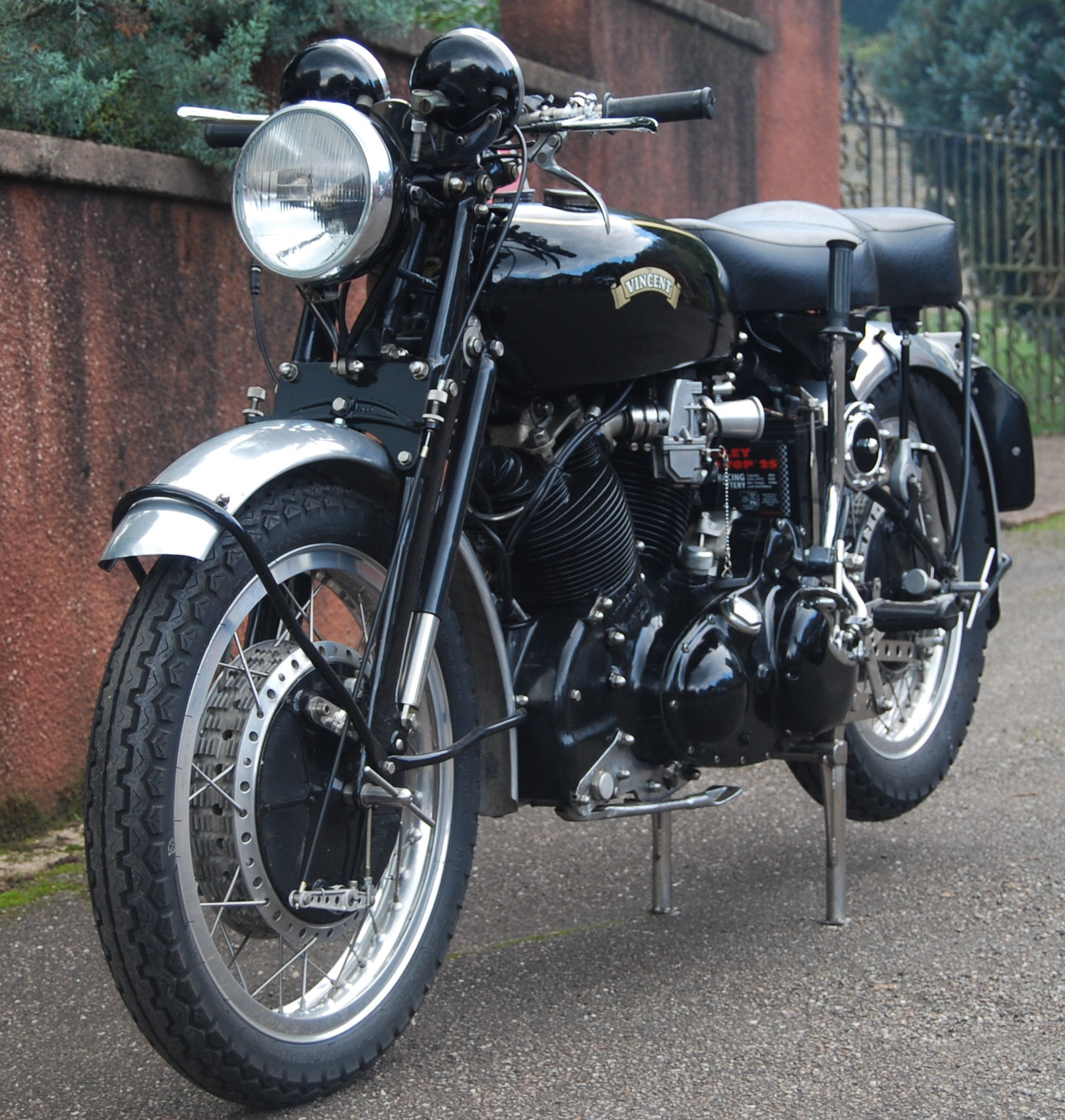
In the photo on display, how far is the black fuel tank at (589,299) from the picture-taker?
2.66m

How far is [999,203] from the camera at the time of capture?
11859 millimetres

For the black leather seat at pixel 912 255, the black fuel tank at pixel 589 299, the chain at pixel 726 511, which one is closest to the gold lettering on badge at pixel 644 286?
the black fuel tank at pixel 589 299

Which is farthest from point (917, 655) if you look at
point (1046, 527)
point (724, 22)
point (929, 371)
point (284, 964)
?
point (1046, 527)

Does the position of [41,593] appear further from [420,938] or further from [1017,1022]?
[1017,1022]

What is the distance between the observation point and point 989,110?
15.4 metres

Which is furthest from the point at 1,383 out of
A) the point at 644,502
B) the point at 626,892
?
the point at 626,892

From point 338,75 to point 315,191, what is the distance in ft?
0.93

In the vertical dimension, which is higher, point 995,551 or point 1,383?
point 1,383

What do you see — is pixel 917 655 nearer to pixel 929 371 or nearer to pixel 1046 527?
pixel 929 371

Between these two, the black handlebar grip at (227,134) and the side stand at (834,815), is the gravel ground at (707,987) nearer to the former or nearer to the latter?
the side stand at (834,815)

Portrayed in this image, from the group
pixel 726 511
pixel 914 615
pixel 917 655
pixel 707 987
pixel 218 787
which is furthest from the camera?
pixel 917 655

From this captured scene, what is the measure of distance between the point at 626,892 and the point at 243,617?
1424 mm

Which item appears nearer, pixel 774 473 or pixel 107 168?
pixel 774 473

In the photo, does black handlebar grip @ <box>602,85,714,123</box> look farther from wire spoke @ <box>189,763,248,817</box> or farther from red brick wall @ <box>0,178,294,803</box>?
red brick wall @ <box>0,178,294,803</box>
